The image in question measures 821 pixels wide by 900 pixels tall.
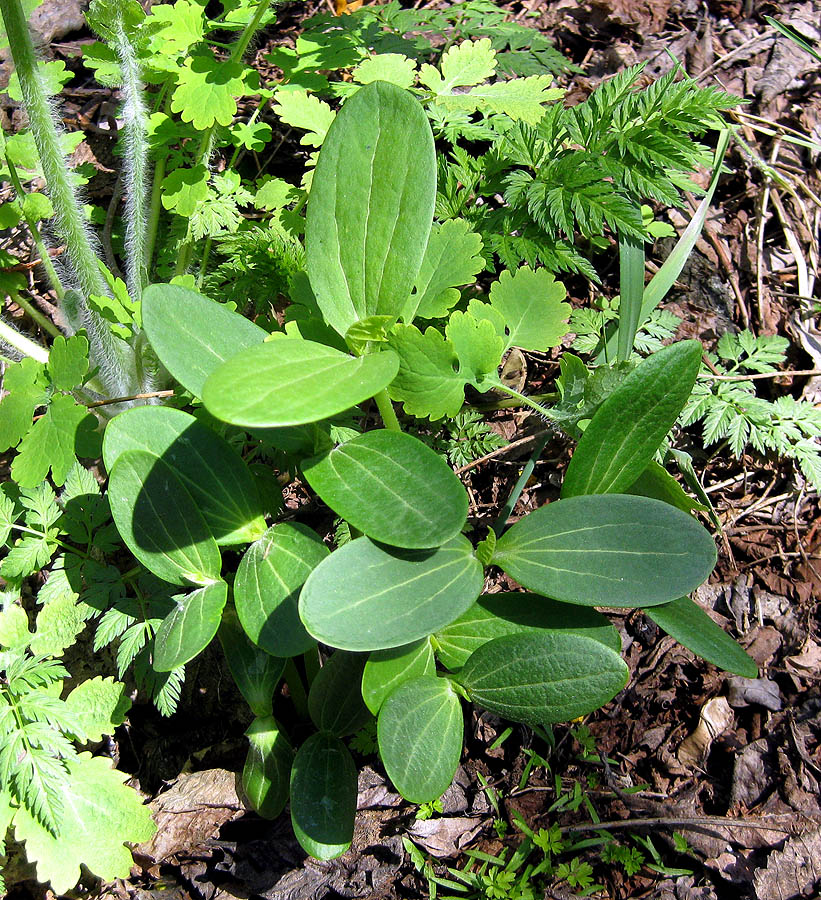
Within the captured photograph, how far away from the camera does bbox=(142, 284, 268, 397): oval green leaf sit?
1432 mm

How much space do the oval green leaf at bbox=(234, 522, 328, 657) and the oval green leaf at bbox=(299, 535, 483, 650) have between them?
111mm

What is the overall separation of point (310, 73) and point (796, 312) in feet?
6.62

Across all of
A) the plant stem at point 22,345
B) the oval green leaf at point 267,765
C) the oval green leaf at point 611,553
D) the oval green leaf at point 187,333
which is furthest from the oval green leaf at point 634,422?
the plant stem at point 22,345

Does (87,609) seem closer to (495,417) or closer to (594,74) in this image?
(495,417)

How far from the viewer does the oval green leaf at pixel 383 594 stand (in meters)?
1.31

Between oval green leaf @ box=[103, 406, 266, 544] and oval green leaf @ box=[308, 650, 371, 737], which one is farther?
oval green leaf @ box=[308, 650, 371, 737]

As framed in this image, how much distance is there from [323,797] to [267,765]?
206mm

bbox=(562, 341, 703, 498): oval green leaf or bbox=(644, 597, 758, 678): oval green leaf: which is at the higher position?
bbox=(562, 341, 703, 498): oval green leaf

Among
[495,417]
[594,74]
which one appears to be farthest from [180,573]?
[594,74]

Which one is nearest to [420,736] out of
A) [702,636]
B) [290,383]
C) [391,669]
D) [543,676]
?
[391,669]

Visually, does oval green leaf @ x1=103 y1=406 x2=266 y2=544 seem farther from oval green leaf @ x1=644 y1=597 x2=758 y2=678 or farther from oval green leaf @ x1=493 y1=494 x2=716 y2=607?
oval green leaf @ x1=644 y1=597 x2=758 y2=678

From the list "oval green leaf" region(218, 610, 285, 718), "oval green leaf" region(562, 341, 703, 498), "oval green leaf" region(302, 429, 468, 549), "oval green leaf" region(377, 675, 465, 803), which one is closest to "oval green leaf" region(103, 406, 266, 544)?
"oval green leaf" region(302, 429, 468, 549)

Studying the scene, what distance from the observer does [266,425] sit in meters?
1.07

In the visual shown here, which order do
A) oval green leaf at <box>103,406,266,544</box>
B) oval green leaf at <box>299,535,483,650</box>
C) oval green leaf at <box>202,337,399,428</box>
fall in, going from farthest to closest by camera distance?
oval green leaf at <box>103,406,266,544</box>
oval green leaf at <box>299,535,483,650</box>
oval green leaf at <box>202,337,399,428</box>
